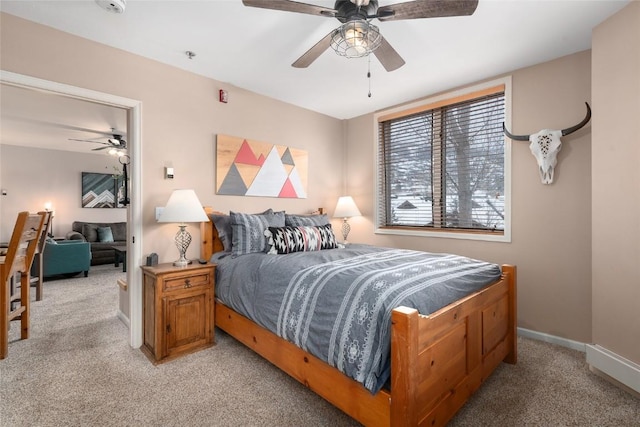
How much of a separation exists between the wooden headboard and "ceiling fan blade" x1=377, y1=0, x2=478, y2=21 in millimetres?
2300

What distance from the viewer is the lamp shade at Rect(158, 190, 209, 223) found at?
246cm

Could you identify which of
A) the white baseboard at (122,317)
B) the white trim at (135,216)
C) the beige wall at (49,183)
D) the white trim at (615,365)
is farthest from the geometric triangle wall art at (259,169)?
the beige wall at (49,183)

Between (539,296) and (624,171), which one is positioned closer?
(624,171)

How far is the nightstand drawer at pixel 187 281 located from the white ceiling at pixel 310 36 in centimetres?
189

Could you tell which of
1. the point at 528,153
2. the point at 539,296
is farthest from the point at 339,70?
the point at 539,296

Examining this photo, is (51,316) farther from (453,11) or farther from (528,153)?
(528,153)

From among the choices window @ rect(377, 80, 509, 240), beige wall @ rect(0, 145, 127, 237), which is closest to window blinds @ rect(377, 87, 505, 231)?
window @ rect(377, 80, 509, 240)

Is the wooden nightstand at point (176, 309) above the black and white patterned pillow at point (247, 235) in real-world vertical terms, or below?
below

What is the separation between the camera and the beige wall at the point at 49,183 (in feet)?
19.8

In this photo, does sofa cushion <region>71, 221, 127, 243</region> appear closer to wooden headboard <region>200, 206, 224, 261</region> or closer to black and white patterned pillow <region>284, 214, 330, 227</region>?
wooden headboard <region>200, 206, 224, 261</region>

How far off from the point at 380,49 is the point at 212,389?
252 cm

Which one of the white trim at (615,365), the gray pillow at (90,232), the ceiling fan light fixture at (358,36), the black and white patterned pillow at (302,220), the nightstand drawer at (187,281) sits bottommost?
the white trim at (615,365)

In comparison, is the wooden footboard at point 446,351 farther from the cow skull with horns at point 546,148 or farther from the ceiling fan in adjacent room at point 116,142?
the ceiling fan in adjacent room at point 116,142

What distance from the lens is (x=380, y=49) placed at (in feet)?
6.72
